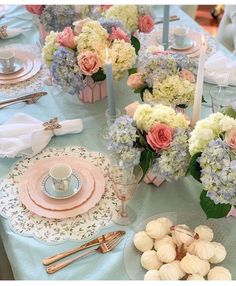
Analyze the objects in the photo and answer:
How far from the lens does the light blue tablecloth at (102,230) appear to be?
3.06 ft

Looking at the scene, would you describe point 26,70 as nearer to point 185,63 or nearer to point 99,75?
point 99,75

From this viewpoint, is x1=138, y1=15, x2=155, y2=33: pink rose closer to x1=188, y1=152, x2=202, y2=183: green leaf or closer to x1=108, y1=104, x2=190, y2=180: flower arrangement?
x1=108, y1=104, x2=190, y2=180: flower arrangement

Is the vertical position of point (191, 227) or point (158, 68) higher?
point (158, 68)

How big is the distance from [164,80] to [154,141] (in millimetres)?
258

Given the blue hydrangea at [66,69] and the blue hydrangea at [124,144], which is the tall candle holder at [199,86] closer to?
the blue hydrangea at [124,144]

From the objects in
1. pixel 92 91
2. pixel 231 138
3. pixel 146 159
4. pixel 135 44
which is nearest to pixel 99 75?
pixel 92 91

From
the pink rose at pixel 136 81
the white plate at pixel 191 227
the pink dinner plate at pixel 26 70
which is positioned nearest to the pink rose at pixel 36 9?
the pink dinner plate at pixel 26 70

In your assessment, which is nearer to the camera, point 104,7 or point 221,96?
point 221,96

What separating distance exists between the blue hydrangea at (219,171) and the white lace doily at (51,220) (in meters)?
0.27

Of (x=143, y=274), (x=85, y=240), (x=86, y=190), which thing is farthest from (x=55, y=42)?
(x=143, y=274)

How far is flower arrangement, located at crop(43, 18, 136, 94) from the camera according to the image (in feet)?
4.19

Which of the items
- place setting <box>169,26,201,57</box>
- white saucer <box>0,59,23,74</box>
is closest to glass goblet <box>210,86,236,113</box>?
place setting <box>169,26,201,57</box>

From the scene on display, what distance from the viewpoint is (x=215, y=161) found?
0.90 m

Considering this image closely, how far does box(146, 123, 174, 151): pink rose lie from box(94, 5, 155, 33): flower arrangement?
1.94ft
